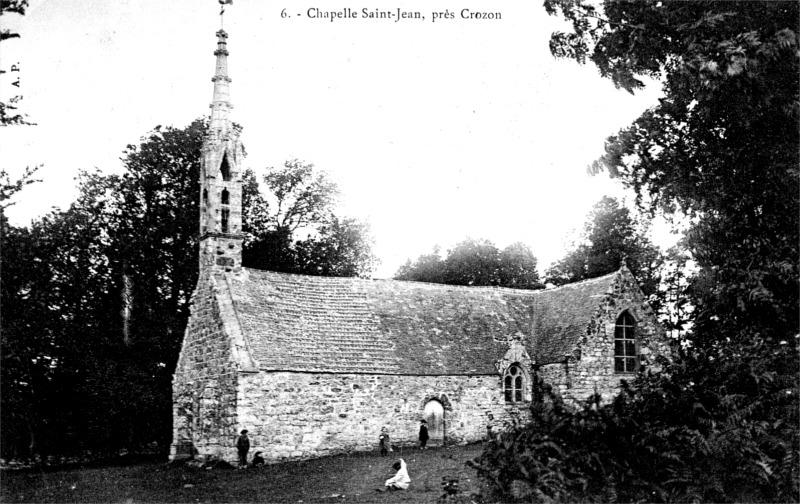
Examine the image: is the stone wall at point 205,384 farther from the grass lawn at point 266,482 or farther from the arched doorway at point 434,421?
the arched doorway at point 434,421

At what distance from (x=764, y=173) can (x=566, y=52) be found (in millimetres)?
4290

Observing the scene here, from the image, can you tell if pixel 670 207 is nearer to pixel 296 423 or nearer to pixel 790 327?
pixel 790 327

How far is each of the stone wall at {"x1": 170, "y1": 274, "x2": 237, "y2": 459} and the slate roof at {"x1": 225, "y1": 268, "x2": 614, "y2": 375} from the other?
1.07m

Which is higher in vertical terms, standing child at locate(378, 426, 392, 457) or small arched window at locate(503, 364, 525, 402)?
small arched window at locate(503, 364, 525, 402)

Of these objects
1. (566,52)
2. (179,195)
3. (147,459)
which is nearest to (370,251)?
(179,195)

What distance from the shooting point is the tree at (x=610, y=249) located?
4847 cm

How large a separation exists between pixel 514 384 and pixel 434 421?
389cm

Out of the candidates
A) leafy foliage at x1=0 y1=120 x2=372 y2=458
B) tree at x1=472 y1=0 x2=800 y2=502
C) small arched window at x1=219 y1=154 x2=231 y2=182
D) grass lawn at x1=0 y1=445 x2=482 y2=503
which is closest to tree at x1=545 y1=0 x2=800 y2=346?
tree at x1=472 y1=0 x2=800 y2=502

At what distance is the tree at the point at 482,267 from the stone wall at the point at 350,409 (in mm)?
23313

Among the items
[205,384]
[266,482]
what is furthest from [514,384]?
[266,482]

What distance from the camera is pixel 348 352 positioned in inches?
1059

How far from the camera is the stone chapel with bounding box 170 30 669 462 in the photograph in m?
25.0

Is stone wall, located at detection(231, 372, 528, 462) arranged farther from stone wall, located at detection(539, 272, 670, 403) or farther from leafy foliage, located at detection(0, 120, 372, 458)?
leafy foliage, located at detection(0, 120, 372, 458)

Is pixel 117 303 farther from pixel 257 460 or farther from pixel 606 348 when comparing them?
pixel 606 348
